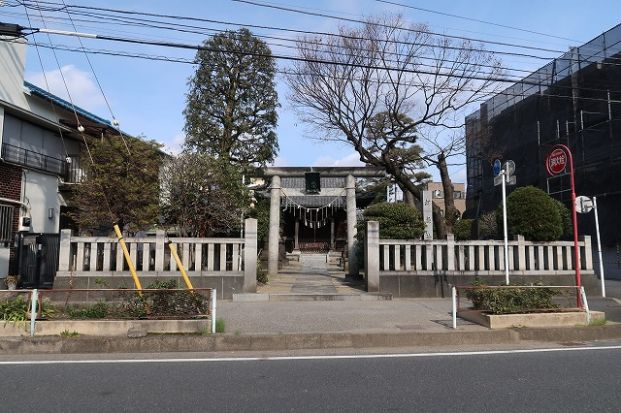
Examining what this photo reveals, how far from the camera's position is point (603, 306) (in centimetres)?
1332

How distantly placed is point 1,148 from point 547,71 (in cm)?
2797

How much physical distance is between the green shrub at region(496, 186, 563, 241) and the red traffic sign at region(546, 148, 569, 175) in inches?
108

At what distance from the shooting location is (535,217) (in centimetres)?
1466

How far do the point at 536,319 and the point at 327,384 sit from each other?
5414mm

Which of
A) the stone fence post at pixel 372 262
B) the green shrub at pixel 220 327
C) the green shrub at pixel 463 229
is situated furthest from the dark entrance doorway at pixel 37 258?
the green shrub at pixel 463 229

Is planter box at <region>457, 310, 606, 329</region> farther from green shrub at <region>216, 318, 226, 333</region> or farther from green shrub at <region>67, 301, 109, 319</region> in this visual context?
green shrub at <region>67, 301, 109, 319</region>

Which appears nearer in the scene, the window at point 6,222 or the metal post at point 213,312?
the metal post at point 213,312

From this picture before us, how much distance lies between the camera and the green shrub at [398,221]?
51.4 ft

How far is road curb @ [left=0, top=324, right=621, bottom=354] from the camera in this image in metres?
7.99

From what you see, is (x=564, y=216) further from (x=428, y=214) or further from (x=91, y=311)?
(x=91, y=311)

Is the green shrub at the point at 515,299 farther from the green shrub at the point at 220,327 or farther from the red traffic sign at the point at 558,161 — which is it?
the green shrub at the point at 220,327

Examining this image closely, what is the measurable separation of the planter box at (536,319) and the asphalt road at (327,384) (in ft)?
4.89

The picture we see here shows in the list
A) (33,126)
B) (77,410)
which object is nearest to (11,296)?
(77,410)

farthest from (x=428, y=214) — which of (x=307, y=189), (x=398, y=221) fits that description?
(x=307, y=189)
